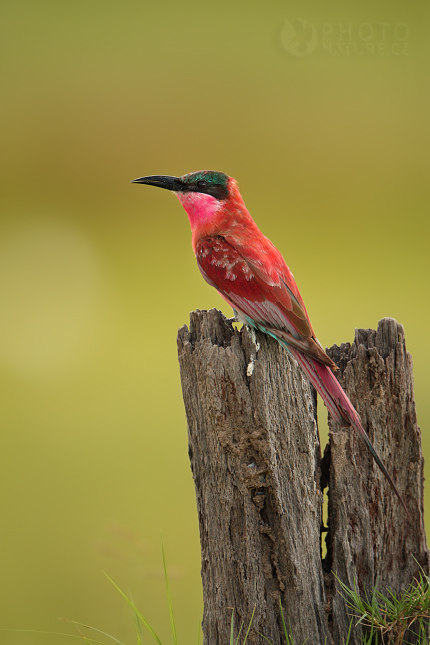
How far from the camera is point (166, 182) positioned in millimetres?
2105

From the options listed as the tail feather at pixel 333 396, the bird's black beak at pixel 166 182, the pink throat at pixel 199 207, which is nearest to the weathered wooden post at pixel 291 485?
the tail feather at pixel 333 396

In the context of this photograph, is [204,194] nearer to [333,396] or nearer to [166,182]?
[166,182]

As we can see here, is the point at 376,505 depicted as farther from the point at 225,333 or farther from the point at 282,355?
the point at 225,333

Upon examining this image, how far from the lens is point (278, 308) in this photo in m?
1.66

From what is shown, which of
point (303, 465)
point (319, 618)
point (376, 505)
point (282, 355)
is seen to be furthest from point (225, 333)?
point (319, 618)

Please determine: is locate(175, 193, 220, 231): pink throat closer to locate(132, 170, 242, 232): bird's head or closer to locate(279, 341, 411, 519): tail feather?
locate(132, 170, 242, 232): bird's head

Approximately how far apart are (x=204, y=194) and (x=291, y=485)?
112 centimetres

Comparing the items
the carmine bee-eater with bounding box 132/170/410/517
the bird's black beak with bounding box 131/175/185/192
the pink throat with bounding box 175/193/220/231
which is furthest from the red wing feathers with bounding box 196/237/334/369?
the bird's black beak with bounding box 131/175/185/192

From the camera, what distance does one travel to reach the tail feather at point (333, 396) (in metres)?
1.42

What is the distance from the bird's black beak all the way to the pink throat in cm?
4

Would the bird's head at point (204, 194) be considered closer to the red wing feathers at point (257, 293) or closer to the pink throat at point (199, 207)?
the pink throat at point (199, 207)

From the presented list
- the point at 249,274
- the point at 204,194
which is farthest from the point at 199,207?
the point at 249,274

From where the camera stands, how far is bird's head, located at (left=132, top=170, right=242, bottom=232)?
203 centimetres

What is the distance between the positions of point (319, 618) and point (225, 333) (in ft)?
2.61
